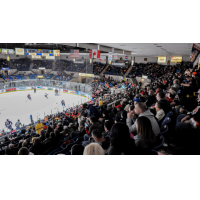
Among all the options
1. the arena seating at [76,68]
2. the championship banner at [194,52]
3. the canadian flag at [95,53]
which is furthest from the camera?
the arena seating at [76,68]

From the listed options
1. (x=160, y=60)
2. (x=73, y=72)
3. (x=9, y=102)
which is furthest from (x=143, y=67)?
(x=9, y=102)

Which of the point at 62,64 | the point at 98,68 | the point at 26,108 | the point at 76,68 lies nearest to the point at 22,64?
the point at 62,64

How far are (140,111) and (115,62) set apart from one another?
27733 mm

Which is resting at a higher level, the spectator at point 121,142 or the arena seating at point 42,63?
the arena seating at point 42,63

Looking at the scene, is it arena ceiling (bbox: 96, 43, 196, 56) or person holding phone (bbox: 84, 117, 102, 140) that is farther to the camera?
arena ceiling (bbox: 96, 43, 196, 56)

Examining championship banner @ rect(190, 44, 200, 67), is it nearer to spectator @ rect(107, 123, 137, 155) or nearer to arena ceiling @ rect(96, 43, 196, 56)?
arena ceiling @ rect(96, 43, 196, 56)

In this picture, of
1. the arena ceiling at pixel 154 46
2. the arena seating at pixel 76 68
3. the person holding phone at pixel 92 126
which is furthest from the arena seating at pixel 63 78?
the person holding phone at pixel 92 126

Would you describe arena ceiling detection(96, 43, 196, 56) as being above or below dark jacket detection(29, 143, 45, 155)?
above

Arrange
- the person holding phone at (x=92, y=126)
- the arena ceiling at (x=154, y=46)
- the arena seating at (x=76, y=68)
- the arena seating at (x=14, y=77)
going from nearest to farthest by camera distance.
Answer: the person holding phone at (x=92, y=126)
the arena ceiling at (x=154, y=46)
the arena seating at (x=14, y=77)
the arena seating at (x=76, y=68)

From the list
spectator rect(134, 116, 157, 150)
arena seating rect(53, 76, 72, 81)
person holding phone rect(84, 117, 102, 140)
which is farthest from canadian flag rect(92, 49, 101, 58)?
arena seating rect(53, 76, 72, 81)

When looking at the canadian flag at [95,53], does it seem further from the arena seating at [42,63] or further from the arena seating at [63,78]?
the arena seating at [42,63]

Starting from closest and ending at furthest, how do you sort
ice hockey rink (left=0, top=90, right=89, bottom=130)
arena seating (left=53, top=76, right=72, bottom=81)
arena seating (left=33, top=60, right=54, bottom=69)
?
ice hockey rink (left=0, top=90, right=89, bottom=130), arena seating (left=53, top=76, right=72, bottom=81), arena seating (left=33, top=60, right=54, bottom=69)

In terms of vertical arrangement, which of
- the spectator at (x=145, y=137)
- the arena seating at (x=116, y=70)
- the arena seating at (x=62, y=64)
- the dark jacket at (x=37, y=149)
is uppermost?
the arena seating at (x=62, y=64)

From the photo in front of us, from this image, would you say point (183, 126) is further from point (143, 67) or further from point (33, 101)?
point (143, 67)
